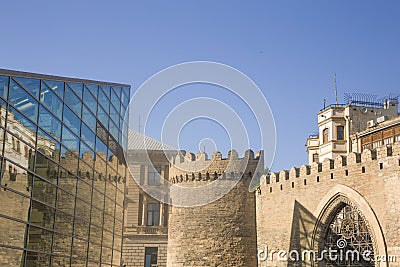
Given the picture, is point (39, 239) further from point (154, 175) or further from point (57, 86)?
point (154, 175)

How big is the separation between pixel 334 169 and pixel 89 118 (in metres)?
8.06

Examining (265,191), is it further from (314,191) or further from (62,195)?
(62,195)

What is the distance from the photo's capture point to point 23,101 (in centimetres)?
1243

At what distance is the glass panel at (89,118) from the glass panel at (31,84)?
322 cm

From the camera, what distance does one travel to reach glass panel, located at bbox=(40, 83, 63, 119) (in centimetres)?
1345

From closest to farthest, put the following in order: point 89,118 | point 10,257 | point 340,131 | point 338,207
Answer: point 10,257 < point 89,118 < point 338,207 < point 340,131

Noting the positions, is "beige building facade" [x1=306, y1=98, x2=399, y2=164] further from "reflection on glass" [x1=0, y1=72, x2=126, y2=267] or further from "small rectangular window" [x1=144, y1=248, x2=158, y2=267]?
"reflection on glass" [x1=0, y1=72, x2=126, y2=267]

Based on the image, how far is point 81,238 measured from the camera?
1583 cm

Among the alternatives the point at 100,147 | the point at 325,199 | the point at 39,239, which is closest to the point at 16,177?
the point at 39,239

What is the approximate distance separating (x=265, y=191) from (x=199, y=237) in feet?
10.9

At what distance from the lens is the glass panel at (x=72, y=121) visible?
1498cm

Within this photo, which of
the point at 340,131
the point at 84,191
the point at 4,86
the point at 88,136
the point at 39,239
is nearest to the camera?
the point at 4,86

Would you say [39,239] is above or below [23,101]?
below

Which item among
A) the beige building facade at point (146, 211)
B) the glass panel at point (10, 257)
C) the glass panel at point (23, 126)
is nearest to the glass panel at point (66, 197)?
the glass panel at point (23, 126)
